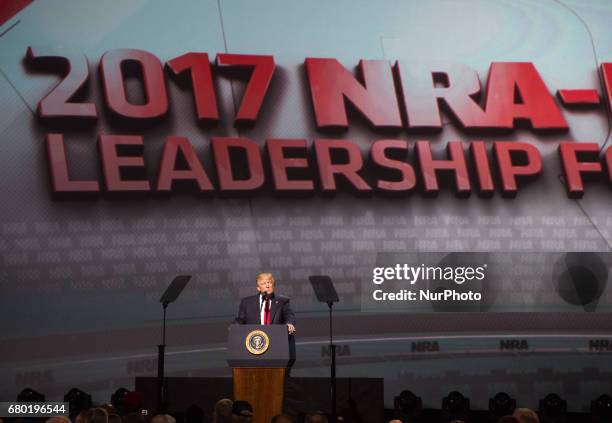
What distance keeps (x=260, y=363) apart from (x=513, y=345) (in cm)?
314

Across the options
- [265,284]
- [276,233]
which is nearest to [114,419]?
[265,284]

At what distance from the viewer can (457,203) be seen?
24.9 ft

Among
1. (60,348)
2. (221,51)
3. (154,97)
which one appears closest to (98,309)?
(60,348)

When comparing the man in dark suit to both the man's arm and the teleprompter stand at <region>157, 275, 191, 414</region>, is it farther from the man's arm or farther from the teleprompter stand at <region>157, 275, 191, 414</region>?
the teleprompter stand at <region>157, 275, 191, 414</region>

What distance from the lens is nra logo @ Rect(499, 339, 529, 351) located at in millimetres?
7461

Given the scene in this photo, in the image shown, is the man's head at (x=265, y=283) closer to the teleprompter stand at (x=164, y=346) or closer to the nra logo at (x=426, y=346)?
the teleprompter stand at (x=164, y=346)

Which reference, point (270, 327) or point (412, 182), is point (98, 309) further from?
point (412, 182)

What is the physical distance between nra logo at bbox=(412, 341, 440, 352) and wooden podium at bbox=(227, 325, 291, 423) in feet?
7.90

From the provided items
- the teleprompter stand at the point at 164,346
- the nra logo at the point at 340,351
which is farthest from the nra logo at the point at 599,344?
the teleprompter stand at the point at 164,346

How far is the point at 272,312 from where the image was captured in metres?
6.08

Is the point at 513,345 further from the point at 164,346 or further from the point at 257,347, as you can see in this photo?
the point at 164,346

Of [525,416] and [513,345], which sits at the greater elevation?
[513,345]

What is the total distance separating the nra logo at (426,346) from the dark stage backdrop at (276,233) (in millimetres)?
13

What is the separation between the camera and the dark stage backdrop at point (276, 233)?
7191 millimetres
